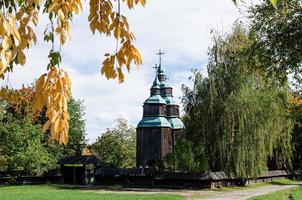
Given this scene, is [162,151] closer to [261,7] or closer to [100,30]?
[261,7]

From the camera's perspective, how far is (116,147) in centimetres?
6106

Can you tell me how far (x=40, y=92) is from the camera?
2.25m

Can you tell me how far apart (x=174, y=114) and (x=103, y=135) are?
33.7 feet

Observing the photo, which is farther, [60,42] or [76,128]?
[76,128]

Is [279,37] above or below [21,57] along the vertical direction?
above

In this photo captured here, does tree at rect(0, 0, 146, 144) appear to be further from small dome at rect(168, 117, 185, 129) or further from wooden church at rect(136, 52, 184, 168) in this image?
small dome at rect(168, 117, 185, 129)

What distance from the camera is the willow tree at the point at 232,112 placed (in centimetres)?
3166

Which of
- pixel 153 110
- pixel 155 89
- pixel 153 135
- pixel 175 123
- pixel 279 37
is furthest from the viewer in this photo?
pixel 175 123

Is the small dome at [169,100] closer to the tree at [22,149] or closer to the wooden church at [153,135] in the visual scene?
the wooden church at [153,135]

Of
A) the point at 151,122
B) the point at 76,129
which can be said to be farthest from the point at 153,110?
the point at 76,129

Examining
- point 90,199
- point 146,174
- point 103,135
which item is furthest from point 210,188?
point 103,135

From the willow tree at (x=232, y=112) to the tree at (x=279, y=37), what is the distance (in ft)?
42.6

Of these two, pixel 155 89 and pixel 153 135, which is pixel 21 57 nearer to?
pixel 153 135

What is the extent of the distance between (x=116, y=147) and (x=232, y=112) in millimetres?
31641
